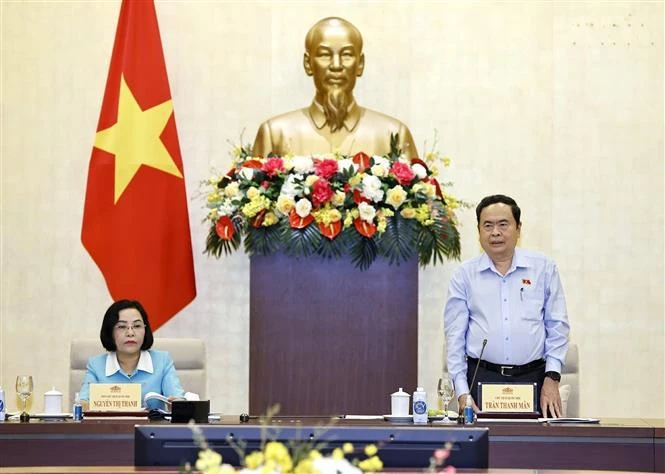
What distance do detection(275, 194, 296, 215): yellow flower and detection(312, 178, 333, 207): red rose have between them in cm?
10

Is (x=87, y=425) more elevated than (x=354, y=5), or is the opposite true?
(x=354, y=5)

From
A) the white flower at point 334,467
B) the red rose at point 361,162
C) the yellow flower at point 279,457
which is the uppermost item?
the red rose at point 361,162

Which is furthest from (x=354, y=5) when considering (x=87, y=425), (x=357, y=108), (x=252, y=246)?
(x=87, y=425)

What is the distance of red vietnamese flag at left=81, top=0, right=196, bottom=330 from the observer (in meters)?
6.73

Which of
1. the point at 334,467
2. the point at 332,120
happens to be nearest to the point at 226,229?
the point at 332,120

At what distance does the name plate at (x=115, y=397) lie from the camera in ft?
13.5

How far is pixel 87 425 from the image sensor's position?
149 inches

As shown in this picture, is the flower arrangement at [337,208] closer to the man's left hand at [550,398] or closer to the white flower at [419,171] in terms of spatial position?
the white flower at [419,171]

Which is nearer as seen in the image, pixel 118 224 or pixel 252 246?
pixel 252 246

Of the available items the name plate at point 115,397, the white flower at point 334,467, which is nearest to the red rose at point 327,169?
the name plate at point 115,397

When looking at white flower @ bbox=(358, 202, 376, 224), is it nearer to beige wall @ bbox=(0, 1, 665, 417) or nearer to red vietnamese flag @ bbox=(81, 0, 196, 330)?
red vietnamese flag @ bbox=(81, 0, 196, 330)

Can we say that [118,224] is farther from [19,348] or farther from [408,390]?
[408,390]

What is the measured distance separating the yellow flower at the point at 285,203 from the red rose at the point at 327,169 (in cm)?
16

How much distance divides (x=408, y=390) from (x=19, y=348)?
2.77 metres
